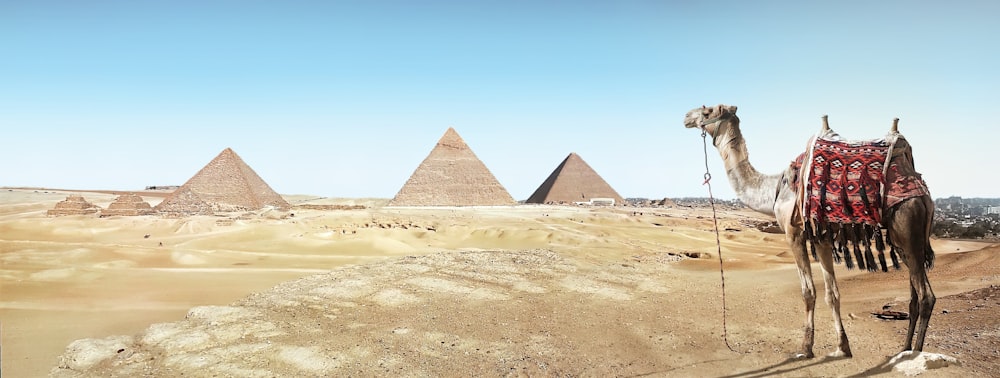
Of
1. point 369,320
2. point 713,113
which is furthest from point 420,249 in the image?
point 713,113

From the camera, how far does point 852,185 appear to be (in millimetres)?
4746

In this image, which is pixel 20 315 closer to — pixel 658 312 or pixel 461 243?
pixel 658 312

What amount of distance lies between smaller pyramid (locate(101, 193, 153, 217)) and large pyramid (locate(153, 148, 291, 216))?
517cm

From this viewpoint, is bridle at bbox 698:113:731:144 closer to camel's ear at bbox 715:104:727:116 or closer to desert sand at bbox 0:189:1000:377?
camel's ear at bbox 715:104:727:116

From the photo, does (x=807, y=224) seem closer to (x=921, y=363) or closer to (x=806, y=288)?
(x=806, y=288)

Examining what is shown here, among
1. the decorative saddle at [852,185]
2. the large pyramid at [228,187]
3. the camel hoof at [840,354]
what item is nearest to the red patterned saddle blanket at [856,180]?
the decorative saddle at [852,185]

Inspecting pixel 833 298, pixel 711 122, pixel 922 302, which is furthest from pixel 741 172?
pixel 922 302

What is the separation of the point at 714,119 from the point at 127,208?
124 feet

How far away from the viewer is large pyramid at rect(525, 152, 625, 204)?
86.1 meters

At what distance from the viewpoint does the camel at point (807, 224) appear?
4.55 m

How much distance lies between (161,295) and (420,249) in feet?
29.1

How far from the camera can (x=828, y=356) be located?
5230mm

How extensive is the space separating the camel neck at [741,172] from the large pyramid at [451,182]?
7607 centimetres

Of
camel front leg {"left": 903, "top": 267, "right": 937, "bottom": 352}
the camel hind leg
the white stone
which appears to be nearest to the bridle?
the camel hind leg
